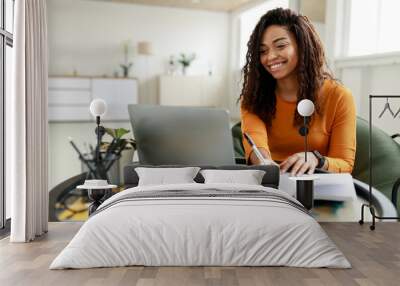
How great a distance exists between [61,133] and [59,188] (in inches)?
37.2

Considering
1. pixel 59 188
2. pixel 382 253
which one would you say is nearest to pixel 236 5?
pixel 59 188

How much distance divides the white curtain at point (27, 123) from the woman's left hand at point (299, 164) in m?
2.28

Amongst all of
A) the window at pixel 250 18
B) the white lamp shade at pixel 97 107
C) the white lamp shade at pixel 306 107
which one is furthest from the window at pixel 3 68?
the white lamp shade at pixel 306 107

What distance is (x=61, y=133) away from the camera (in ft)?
22.0

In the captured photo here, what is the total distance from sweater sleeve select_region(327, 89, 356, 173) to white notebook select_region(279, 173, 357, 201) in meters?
0.07

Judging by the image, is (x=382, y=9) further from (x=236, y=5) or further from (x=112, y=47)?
(x=112, y=47)

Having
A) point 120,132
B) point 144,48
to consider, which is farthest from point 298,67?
point 144,48

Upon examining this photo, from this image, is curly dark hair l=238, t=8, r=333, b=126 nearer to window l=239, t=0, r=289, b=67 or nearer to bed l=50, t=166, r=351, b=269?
window l=239, t=0, r=289, b=67

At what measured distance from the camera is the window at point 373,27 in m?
5.04

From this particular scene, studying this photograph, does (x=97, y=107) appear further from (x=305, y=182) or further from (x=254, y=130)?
(x=305, y=182)

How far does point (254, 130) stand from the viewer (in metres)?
5.24

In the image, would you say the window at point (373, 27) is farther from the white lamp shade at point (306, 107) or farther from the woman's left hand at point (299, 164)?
the woman's left hand at point (299, 164)

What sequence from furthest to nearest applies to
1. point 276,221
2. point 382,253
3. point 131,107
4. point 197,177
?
point 131,107 < point 197,177 < point 382,253 < point 276,221

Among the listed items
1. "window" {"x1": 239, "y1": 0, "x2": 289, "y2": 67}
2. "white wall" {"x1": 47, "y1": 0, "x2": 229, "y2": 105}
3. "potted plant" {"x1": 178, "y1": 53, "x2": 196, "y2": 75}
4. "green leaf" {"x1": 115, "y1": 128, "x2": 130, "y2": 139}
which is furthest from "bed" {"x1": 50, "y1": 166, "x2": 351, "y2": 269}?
"potted plant" {"x1": 178, "y1": 53, "x2": 196, "y2": 75}
